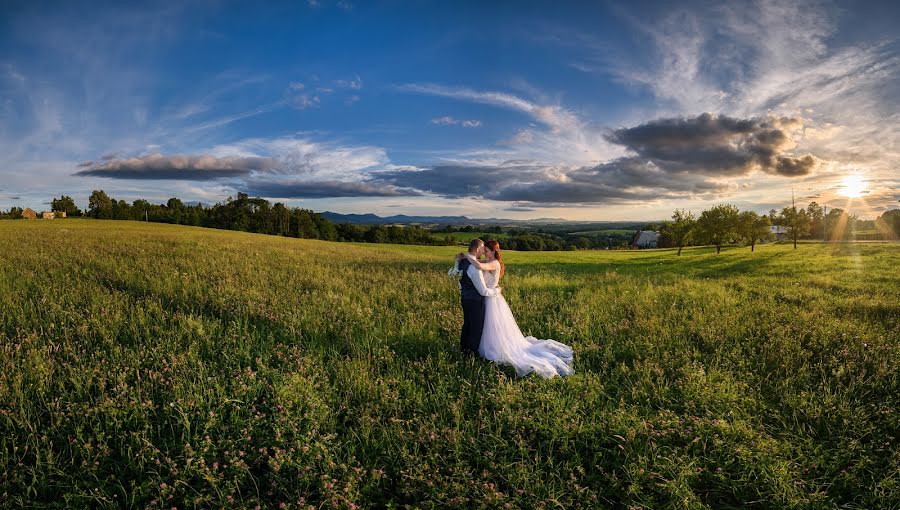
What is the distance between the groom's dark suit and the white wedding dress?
0.32ft

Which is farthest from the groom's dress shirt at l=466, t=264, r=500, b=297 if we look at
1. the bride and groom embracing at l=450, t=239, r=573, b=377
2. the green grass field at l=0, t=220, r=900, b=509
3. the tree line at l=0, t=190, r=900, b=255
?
the tree line at l=0, t=190, r=900, b=255

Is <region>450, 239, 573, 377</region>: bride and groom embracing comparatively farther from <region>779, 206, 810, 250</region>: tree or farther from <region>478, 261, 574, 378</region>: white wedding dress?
<region>779, 206, 810, 250</region>: tree

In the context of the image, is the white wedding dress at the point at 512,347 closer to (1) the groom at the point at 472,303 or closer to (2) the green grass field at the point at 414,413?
(1) the groom at the point at 472,303

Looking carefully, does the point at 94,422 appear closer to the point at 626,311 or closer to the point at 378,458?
the point at 378,458

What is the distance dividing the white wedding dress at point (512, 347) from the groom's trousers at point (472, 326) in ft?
0.29

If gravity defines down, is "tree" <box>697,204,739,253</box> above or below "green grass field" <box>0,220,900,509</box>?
above

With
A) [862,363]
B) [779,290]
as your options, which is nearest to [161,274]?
[862,363]

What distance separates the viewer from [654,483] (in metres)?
4.05

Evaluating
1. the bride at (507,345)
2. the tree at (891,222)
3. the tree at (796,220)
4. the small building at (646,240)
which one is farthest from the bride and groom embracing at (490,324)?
the small building at (646,240)

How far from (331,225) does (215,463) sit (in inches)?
4729

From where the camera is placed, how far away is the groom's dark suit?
743 cm

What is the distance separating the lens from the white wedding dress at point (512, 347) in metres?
6.80

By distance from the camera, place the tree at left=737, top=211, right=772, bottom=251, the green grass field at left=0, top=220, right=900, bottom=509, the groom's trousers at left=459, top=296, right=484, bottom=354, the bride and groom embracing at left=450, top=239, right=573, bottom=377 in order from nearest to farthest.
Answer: the green grass field at left=0, top=220, right=900, bottom=509 → the bride and groom embracing at left=450, top=239, right=573, bottom=377 → the groom's trousers at left=459, top=296, right=484, bottom=354 → the tree at left=737, top=211, right=772, bottom=251

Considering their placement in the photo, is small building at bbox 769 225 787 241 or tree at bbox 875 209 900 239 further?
small building at bbox 769 225 787 241
